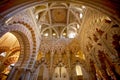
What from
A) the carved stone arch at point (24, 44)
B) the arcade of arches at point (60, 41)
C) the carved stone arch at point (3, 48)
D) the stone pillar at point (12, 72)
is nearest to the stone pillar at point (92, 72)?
the arcade of arches at point (60, 41)

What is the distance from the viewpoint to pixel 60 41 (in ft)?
41.7

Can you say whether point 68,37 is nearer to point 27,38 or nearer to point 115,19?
point 27,38

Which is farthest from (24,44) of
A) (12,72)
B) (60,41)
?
(60,41)

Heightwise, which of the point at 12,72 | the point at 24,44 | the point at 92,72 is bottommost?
the point at 12,72

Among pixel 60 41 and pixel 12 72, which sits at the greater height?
pixel 60 41

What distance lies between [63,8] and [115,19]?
7737 mm

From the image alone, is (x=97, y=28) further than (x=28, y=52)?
No

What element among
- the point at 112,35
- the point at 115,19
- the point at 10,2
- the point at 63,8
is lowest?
the point at 115,19

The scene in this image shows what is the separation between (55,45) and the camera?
12422 millimetres

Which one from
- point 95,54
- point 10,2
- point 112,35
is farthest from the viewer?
point 95,54

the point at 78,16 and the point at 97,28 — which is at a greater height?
the point at 78,16

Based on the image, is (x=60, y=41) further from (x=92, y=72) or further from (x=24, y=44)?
(x=92, y=72)

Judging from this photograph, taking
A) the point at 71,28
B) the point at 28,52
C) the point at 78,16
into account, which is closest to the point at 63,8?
the point at 78,16

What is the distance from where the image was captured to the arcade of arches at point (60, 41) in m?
6.15
